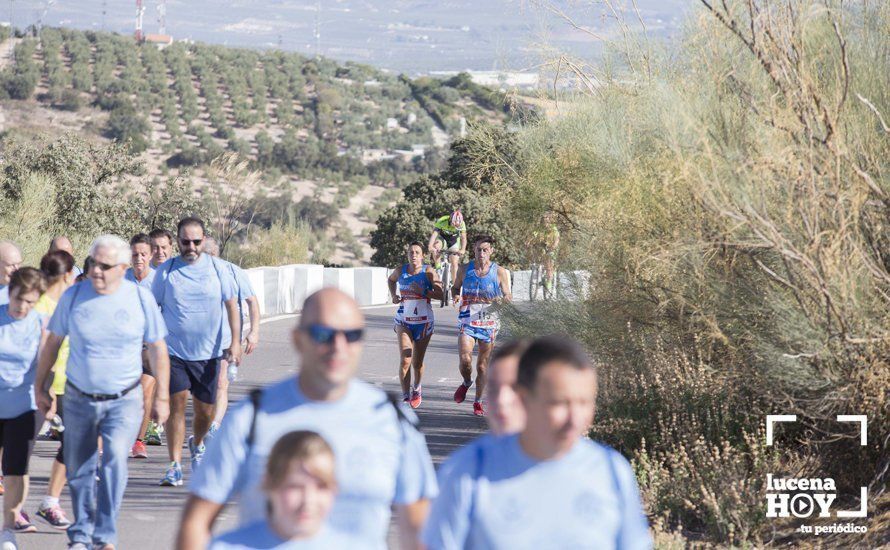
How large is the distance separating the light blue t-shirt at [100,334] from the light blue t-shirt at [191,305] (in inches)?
92.4

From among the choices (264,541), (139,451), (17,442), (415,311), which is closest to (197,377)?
(139,451)

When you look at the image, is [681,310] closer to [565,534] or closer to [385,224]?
[565,534]

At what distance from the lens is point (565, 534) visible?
151 inches

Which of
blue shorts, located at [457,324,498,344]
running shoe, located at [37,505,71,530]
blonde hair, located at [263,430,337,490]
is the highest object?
blonde hair, located at [263,430,337,490]

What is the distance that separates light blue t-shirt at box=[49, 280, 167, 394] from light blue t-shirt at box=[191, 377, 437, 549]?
351cm

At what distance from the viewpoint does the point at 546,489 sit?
3865 millimetres

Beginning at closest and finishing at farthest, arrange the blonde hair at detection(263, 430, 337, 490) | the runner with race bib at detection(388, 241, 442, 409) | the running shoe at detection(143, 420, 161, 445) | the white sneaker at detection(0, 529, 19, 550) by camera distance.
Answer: the blonde hair at detection(263, 430, 337, 490)
the white sneaker at detection(0, 529, 19, 550)
the running shoe at detection(143, 420, 161, 445)
the runner with race bib at detection(388, 241, 442, 409)

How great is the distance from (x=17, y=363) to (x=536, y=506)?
512cm

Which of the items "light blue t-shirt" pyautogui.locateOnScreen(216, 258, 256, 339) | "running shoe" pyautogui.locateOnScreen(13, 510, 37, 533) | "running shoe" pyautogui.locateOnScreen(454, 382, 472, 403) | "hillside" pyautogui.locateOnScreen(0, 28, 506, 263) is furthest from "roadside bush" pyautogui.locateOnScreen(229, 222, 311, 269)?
"running shoe" pyautogui.locateOnScreen(13, 510, 37, 533)

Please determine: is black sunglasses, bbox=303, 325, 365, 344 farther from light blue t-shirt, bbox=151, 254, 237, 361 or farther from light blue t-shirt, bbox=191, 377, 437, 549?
light blue t-shirt, bbox=151, 254, 237, 361

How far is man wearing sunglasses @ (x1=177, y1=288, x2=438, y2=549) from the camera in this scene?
4.14 m

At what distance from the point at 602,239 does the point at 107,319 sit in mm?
5210

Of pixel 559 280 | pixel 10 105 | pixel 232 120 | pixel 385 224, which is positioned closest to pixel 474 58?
pixel 232 120

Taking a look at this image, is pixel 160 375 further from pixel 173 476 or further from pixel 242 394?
pixel 242 394
